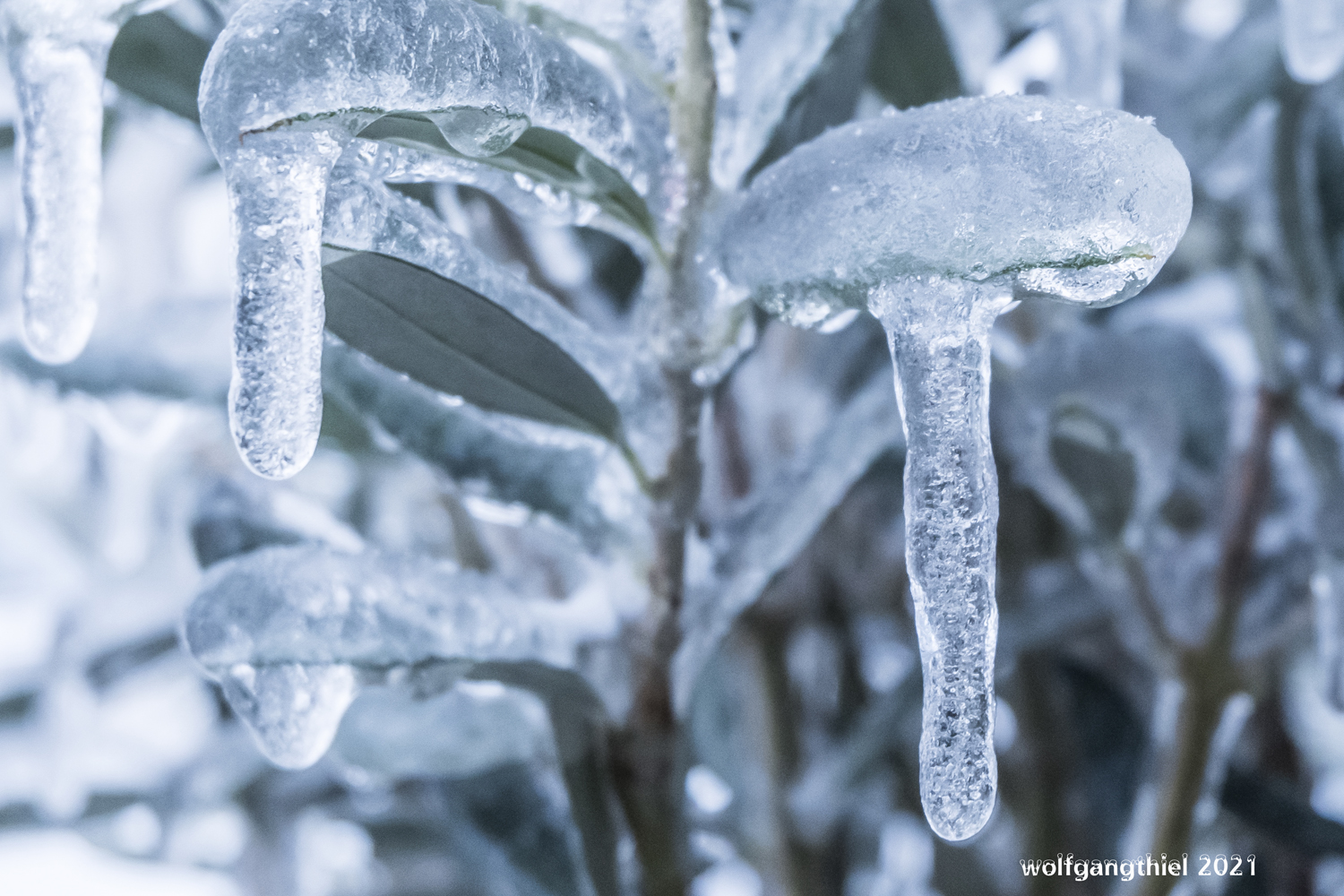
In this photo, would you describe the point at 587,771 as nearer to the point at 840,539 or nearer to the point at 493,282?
the point at 493,282

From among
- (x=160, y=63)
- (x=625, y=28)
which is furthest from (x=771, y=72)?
(x=160, y=63)

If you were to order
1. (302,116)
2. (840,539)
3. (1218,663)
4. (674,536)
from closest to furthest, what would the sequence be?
(302,116), (674,536), (1218,663), (840,539)

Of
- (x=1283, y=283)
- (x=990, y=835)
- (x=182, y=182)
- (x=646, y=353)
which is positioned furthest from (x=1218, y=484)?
(x=182, y=182)

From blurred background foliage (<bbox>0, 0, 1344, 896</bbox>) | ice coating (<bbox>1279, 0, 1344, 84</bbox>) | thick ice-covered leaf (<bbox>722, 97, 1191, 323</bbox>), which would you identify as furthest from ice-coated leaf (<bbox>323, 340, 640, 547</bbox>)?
ice coating (<bbox>1279, 0, 1344, 84</bbox>)

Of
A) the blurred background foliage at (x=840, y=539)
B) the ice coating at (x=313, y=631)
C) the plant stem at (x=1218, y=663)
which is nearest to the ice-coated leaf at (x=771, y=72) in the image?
the blurred background foliage at (x=840, y=539)

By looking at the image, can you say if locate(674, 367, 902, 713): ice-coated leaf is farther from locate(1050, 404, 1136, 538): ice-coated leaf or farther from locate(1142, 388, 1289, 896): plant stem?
locate(1142, 388, 1289, 896): plant stem

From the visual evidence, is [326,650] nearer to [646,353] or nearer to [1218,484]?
[646,353]

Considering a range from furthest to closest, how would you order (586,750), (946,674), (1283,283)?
(1283,283), (586,750), (946,674)
